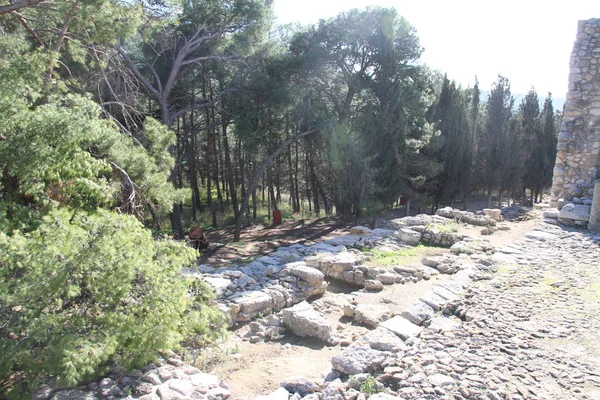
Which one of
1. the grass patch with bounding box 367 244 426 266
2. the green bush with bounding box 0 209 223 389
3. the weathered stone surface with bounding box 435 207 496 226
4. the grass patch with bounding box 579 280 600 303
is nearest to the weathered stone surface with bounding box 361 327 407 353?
the green bush with bounding box 0 209 223 389

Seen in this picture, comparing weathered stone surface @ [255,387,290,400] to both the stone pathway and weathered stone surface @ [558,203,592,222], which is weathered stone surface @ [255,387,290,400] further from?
weathered stone surface @ [558,203,592,222]

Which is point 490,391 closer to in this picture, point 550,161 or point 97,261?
point 97,261

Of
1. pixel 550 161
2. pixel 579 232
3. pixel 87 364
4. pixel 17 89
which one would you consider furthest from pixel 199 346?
pixel 550 161

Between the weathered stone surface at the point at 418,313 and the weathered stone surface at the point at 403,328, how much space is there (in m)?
0.11

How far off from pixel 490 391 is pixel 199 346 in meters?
3.45

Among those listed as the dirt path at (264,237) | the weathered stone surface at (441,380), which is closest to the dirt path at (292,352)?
the weathered stone surface at (441,380)

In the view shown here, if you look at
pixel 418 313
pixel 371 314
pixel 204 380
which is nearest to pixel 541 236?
pixel 371 314

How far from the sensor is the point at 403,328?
5.27 metres

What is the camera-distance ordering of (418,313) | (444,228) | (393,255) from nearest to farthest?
(418,313) < (393,255) < (444,228)

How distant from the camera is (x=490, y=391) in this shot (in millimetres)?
3658

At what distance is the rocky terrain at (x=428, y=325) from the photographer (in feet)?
12.9

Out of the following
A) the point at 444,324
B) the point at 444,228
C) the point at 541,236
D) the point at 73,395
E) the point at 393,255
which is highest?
the point at 541,236

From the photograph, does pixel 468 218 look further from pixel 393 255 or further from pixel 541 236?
pixel 541 236

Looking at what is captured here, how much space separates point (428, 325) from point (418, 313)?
0.24 metres
